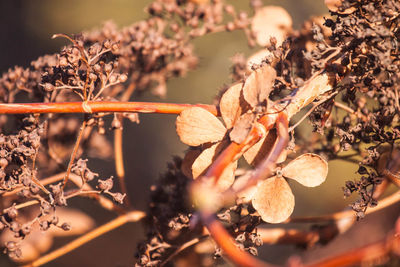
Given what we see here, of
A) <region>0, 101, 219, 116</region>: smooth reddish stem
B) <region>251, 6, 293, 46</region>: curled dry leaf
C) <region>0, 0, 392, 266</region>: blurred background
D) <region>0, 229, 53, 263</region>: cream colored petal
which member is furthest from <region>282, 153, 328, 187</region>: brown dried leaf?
<region>0, 0, 392, 266</region>: blurred background

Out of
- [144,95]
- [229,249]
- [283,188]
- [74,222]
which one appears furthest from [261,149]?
[144,95]

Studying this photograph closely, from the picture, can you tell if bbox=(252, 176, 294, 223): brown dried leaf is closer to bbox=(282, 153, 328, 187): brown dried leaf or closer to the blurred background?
bbox=(282, 153, 328, 187): brown dried leaf

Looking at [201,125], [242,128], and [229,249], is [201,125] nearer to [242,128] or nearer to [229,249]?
[242,128]

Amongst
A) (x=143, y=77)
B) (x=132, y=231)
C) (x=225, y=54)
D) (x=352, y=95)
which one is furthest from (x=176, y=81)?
(x=352, y=95)

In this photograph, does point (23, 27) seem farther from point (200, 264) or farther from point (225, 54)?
point (200, 264)

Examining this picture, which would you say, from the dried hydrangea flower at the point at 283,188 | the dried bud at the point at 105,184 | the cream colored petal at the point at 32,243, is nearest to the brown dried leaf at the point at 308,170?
the dried hydrangea flower at the point at 283,188

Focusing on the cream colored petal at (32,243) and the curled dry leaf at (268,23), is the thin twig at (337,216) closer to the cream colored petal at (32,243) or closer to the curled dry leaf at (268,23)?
the curled dry leaf at (268,23)
